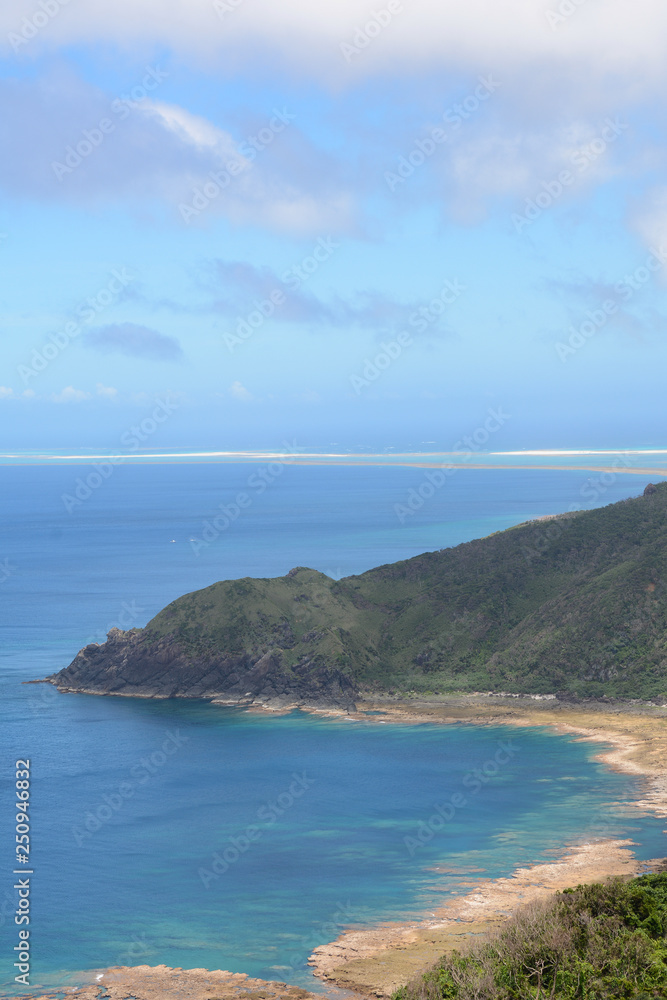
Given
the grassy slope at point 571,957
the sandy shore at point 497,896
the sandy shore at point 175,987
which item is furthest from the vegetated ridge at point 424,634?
the sandy shore at point 175,987

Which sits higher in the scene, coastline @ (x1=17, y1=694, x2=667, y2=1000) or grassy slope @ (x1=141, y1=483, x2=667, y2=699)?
grassy slope @ (x1=141, y1=483, x2=667, y2=699)

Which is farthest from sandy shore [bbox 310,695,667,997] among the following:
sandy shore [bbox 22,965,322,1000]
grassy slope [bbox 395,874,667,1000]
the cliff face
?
the cliff face

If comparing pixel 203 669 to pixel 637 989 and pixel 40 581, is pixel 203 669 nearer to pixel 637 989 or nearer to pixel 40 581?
pixel 637 989

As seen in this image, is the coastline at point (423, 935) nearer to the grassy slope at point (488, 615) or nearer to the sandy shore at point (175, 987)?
the sandy shore at point (175, 987)

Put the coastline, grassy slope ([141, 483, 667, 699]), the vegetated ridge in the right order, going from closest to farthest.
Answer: the coastline < grassy slope ([141, 483, 667, 699]) < the vegetated ridge

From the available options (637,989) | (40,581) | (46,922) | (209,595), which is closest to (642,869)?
(637,989)

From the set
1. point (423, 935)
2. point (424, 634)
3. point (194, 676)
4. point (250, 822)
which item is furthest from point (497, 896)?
point (424, 634)

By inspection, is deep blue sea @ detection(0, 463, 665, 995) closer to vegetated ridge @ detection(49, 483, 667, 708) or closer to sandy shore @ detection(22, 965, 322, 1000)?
sandy shore @ detection(22, 965, 322, 1000)
